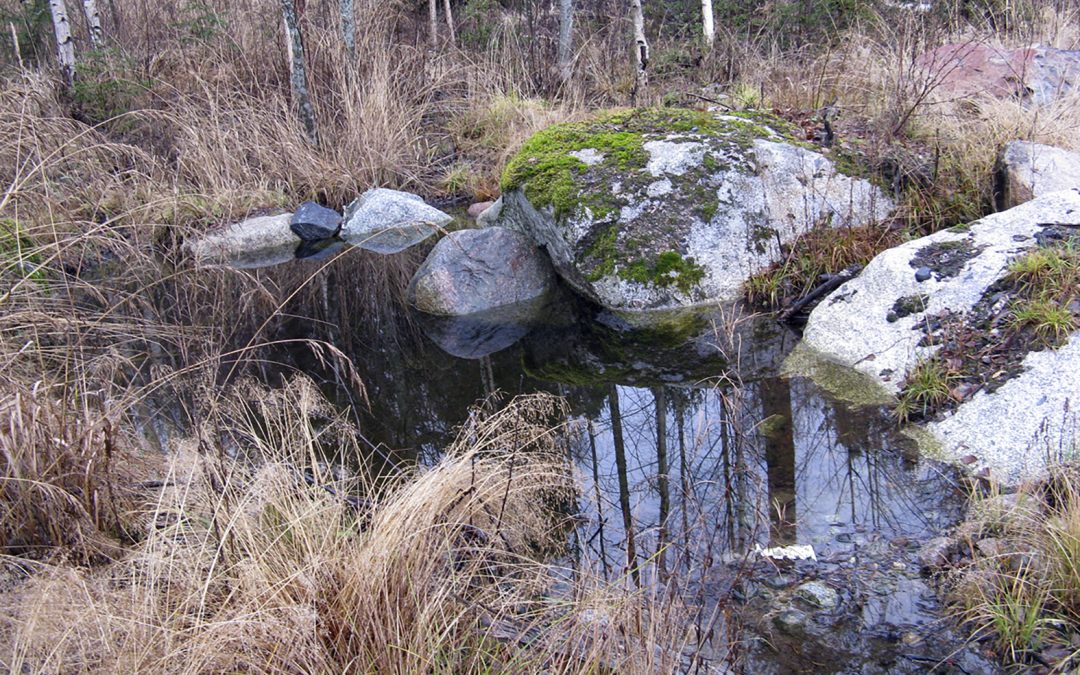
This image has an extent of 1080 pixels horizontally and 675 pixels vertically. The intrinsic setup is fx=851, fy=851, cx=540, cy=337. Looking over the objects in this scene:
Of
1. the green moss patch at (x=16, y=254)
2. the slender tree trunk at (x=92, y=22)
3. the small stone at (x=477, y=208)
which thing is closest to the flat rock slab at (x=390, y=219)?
→ the small stone at (x=477, y=208)

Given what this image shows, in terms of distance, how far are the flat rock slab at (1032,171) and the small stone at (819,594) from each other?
10.8ft

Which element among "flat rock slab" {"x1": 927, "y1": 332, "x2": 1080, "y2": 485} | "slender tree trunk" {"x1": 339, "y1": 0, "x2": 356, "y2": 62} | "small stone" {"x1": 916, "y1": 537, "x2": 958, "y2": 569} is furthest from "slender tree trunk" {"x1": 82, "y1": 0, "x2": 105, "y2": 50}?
"small stone" {"x1": 916, "y1": 537, "x2": 958, "y2": 569}

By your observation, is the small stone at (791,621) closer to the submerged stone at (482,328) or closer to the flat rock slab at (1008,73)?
the submerged stone at (482,328)

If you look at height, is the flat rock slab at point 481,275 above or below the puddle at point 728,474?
above

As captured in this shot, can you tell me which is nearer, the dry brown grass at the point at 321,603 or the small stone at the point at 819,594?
the dry brown grass at the point at 321,603

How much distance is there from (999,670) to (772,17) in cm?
1020

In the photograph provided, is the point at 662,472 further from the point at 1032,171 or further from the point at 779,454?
the point at 1032,171

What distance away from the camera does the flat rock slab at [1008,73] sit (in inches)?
250

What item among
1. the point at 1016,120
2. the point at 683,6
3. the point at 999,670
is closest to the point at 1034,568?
the point at 999,670

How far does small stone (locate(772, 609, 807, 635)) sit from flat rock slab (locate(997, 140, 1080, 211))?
3.46m

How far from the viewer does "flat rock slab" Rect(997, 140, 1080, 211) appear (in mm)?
4988

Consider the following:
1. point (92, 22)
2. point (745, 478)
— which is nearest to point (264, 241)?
point (92, 22)

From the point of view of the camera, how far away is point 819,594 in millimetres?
2775

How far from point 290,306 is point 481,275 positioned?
148cm
